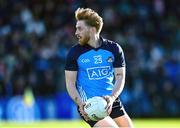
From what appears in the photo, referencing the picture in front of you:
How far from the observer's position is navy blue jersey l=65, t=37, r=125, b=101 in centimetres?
934

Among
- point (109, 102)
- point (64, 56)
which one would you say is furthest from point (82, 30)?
point (64, 56)

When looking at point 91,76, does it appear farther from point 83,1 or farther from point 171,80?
point 83,1

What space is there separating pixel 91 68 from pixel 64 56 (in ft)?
45.5

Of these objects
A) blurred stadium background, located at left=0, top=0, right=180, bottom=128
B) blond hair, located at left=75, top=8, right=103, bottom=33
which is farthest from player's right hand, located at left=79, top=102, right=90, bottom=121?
blurred stadium background, located at left=0, top=0, right=180, bottom=128

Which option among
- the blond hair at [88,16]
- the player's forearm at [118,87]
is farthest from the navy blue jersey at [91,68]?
the blond hair at [88,16]

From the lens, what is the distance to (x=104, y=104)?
29.5 feet

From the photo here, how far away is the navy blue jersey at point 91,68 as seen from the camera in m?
9.34

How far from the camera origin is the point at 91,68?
30.7ft

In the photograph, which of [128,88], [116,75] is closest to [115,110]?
[116,75]

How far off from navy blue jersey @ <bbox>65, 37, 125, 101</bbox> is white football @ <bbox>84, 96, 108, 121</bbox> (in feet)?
1.05

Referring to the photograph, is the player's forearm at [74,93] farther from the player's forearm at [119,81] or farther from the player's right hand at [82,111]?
the player's forearm at [119,81]

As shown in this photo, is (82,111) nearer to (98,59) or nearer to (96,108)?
(96,108)

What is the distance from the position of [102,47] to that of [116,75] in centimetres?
39

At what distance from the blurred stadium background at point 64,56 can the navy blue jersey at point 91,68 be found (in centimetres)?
1113
